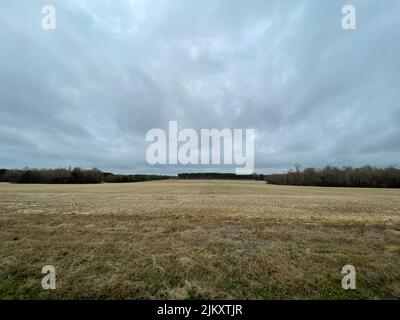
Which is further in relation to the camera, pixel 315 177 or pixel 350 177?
pixel 315 177

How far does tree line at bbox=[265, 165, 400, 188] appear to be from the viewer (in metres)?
91.0

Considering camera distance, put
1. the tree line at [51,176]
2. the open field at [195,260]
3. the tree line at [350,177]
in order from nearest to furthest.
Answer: the open field at [195,260] → the tree line at [350,177] → the tree line at [51,176]

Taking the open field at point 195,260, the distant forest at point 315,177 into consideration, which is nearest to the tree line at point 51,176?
the distant forest at point 315,177

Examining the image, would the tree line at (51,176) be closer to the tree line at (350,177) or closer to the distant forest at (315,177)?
the distant forest at (315,177)

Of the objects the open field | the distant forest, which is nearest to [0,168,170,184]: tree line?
the distant forest

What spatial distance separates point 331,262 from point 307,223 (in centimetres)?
599

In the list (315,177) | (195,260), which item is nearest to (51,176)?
(195,260)

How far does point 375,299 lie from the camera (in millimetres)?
4508

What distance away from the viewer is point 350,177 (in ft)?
323

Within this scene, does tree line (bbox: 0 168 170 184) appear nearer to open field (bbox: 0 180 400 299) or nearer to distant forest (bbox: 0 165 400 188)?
distant forest (bbox: 0 165 400 188)

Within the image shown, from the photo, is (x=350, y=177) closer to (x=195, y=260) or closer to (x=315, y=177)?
(x=315, y=177)

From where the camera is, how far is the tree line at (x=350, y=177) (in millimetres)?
91012

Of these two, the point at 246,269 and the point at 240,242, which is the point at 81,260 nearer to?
the point at 246,269
